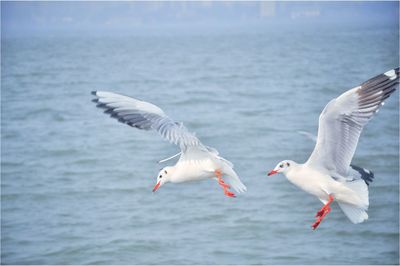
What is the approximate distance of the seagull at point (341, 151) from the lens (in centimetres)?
714

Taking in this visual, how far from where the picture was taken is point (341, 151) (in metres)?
7.36

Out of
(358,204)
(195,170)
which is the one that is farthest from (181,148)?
(358,204)

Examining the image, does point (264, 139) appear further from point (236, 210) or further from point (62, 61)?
point (62, 61)

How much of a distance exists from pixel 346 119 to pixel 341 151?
311 mm

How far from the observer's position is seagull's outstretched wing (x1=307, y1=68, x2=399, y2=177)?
7.12 m

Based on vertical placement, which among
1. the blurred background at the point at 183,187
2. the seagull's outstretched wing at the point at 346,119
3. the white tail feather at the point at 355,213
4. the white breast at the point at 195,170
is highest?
the seagull's outstretched wing at the point at 346,119

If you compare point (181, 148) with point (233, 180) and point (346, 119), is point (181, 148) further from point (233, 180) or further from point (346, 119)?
point (346, 119)

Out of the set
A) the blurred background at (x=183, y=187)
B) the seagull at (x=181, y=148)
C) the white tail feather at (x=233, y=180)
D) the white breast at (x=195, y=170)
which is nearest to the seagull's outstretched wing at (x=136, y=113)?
the seagull at (x=181, y=148)

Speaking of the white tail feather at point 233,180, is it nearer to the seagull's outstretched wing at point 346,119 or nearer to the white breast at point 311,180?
the white breast at point 311,180

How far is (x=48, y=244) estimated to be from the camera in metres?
16.2

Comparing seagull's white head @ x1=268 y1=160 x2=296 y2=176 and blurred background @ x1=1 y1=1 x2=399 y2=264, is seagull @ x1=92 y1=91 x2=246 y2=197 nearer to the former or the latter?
seagull's white head @ x1=268 y1=160 x2=296 y2=176

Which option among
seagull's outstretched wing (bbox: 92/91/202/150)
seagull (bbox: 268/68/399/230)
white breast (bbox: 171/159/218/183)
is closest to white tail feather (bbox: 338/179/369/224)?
seagull (bbox: 268/68/399/230)

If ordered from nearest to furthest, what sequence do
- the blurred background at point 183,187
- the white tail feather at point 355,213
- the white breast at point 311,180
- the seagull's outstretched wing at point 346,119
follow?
the seagull's outstretched wing at point 346,119 < the white breast at point 311,180 < the white tail feather at point 355,213 < the blurred background at point 183,187

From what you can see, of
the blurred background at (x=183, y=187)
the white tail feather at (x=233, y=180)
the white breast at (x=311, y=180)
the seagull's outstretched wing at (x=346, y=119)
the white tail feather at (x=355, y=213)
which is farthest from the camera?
the blurred background at (x=183, y=187)
